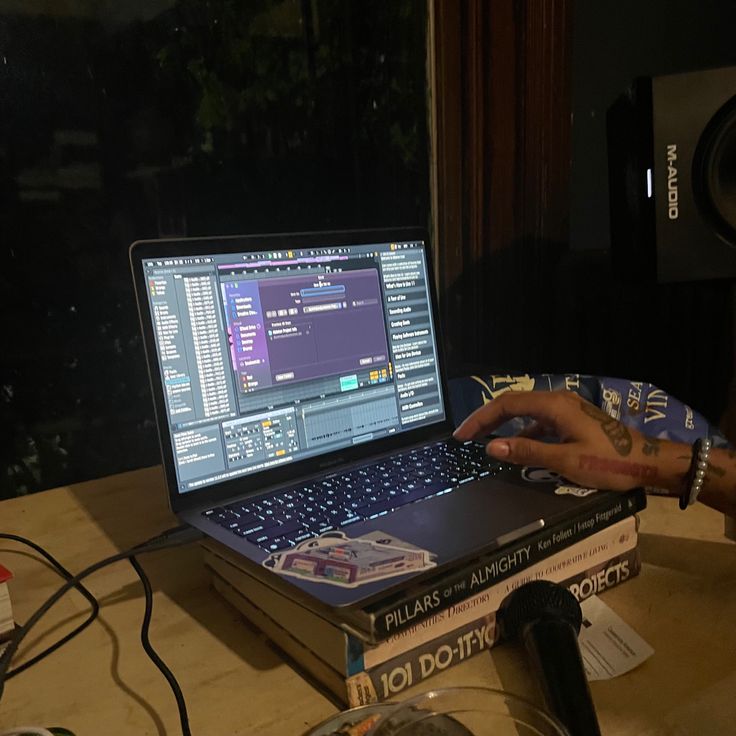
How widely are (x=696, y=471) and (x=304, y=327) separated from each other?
415 mm

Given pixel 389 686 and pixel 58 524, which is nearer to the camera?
pixel 389 686

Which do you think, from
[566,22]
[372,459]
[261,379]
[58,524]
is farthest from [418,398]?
[566,22]

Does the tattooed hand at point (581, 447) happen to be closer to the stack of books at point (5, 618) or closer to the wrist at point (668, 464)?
the wrist at point (668, 464)

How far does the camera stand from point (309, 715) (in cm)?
48

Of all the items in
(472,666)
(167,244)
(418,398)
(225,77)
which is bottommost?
(472,666)

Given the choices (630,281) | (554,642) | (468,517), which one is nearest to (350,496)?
(468,517)

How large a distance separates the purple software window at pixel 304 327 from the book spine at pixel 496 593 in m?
0.31

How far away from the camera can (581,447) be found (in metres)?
0.65

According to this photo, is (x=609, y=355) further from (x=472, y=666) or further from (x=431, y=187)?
(x=472, y=666)

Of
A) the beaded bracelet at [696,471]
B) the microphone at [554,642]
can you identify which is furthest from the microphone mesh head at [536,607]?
the beaded bracelet at [696,471]

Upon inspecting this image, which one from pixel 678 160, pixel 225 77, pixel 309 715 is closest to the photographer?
pixel 309 715

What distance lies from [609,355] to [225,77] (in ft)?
2.38

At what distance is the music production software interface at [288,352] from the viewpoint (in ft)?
2.20

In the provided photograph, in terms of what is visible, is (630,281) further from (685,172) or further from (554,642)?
(554,642)
